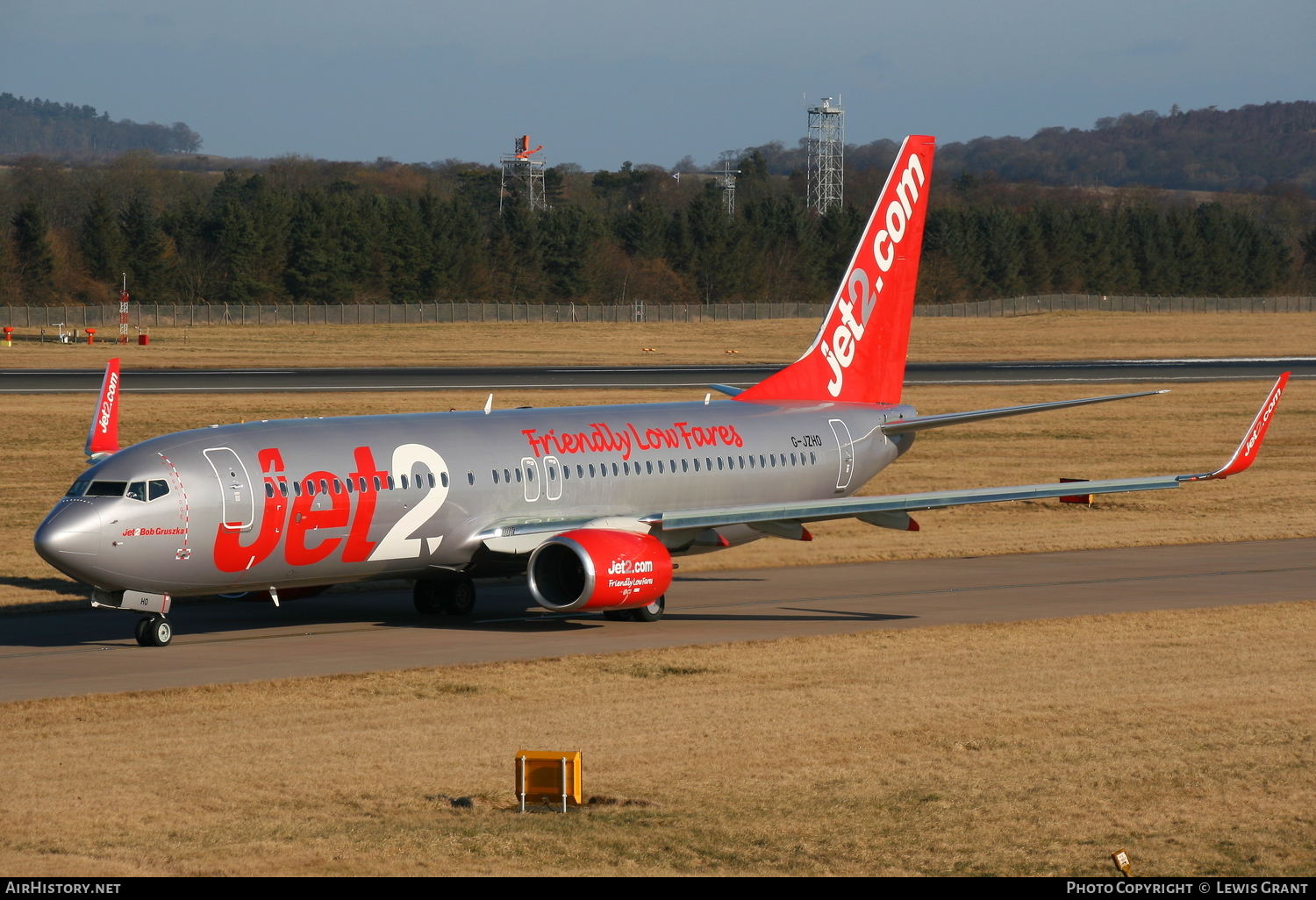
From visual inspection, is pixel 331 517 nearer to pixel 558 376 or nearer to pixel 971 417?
pixel 971 417

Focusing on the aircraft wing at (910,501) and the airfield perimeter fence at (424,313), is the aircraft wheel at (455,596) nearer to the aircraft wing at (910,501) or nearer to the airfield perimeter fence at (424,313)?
the aircraft wing at (910,501)

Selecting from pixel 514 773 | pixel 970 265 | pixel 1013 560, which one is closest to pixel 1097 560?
pixel 1013 560

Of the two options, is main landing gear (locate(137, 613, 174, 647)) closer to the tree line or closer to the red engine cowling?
the red engine cowling

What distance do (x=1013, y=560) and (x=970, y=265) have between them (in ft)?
484

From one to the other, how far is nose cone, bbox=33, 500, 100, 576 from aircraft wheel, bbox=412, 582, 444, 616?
764cm

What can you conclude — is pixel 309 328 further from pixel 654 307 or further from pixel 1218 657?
pixel 1218 657

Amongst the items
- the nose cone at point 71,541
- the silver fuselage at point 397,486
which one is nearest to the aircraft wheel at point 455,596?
the silver fuselage at point 397,486

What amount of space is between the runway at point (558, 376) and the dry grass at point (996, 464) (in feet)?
12.6

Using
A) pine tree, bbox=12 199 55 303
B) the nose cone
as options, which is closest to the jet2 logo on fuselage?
the nose cone

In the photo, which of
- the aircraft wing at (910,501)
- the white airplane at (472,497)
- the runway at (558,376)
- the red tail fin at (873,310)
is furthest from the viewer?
the runway at (558,376)

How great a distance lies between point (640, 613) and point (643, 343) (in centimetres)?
8739

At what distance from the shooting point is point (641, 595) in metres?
29.4

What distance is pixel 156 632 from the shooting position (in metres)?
27.7

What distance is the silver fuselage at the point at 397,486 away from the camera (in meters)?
26.4
